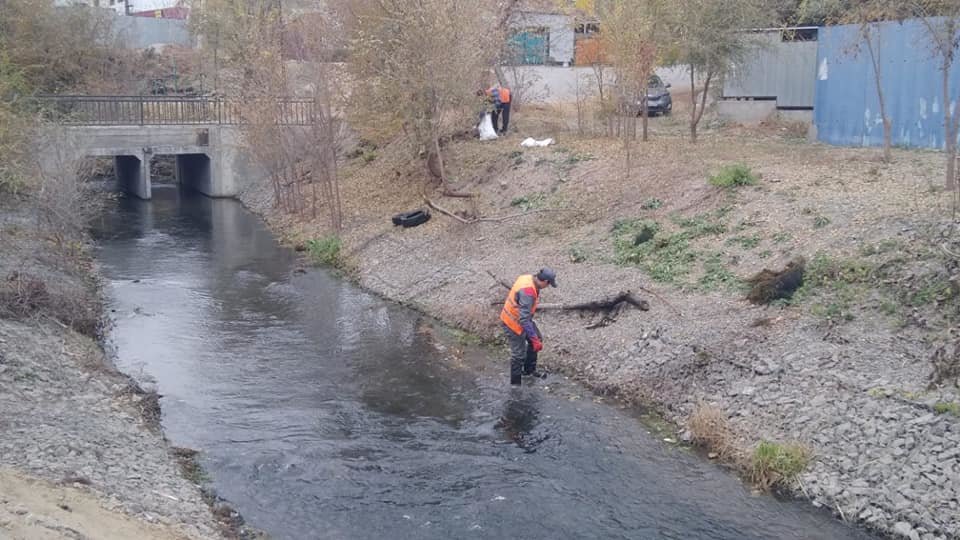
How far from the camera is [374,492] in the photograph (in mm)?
11680

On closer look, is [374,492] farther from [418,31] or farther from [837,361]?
[418,31]

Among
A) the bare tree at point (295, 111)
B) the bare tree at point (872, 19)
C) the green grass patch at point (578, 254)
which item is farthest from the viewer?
the bare tree at point (295, 111)

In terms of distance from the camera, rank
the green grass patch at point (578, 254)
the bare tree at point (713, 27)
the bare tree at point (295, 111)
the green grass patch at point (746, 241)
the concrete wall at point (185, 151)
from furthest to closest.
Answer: the concrete wall at point (185, 151) → the bare tree at point (295, 111) → the bare tree at point (713, 27) → the green grass patch at point (578, 254) → the green grass patch at point (746, 241)

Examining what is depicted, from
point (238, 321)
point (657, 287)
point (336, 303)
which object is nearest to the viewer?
point (657, 287)

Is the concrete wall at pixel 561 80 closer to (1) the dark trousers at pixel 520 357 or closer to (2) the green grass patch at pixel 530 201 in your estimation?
(2) the green grass patch at pixel 530 201

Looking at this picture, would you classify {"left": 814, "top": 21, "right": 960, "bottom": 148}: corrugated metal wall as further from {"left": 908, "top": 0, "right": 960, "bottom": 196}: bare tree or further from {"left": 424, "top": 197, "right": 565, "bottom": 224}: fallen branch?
{"left": 424, "top": 197, "right": 565, "bottom": 224}: fallen branch

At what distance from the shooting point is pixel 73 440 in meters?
11.4

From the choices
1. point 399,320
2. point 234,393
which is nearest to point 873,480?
point 234,393

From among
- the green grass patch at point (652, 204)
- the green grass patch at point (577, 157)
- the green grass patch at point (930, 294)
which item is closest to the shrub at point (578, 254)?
the green grass patch at point (652, 204)

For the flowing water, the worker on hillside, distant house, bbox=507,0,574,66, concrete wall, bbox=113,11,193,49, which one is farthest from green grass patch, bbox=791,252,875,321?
concrete wall, bbox=113,11,193,49

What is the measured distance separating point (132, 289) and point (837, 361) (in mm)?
16394

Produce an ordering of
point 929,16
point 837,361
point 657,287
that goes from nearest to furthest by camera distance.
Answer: point 837,361 → point 657,287 → point 929,16

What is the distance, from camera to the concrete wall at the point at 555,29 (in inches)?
1423

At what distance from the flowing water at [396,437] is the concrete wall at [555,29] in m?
17.9
